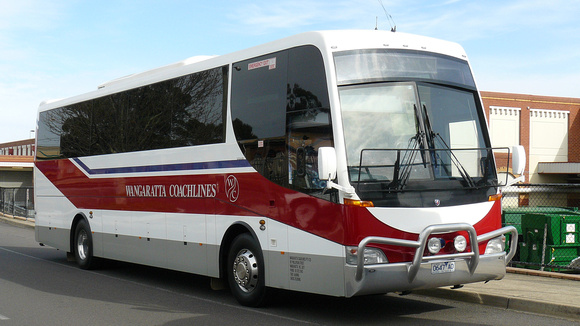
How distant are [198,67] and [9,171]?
191 feet

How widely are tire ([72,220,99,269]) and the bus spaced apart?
10.7 ft

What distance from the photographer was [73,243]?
15.1 metres

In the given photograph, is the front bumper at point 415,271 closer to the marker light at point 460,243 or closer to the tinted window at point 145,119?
the marker light at point 460,243

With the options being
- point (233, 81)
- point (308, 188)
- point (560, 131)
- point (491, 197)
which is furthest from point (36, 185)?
point (560, 131)

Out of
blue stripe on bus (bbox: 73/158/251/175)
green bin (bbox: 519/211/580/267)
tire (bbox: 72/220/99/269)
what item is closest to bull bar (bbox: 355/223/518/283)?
blue stripe on bus (bbox: 73/158/251/175)

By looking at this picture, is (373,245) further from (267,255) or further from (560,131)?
(560,131)

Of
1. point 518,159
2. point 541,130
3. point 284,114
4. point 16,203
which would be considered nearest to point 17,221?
point 16,203

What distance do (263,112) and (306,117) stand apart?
970 mm

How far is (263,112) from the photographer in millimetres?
9289

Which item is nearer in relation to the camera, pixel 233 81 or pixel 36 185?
pixel 233 81

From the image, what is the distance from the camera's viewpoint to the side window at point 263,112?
895cm

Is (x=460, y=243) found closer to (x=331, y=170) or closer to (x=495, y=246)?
(x=495, y=246)

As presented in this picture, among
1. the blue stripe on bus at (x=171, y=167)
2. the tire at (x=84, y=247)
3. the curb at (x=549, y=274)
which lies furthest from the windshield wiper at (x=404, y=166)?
the tire at (x=84, y=247)

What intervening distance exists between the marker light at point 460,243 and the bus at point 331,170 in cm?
2
